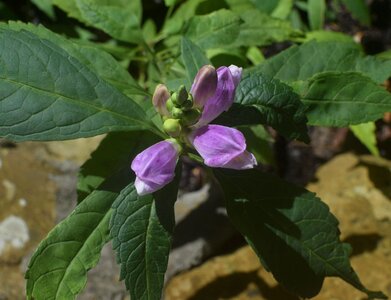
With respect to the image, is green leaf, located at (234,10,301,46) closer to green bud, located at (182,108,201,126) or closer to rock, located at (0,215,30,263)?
green bud, located at (182,108,201,126)

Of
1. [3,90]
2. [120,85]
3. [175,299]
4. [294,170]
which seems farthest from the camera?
[294,170]

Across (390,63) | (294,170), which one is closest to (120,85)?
(390,63)

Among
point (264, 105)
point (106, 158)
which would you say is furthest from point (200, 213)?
point (264, 105)

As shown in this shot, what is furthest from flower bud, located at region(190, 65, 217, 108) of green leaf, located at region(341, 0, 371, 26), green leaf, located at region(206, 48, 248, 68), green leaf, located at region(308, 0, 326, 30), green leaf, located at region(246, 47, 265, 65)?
green leaf, located at region(341, 0, 371, 26)

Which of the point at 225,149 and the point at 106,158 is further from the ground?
the point at 225,149

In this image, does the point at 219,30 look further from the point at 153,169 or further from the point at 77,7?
the point at 153,169

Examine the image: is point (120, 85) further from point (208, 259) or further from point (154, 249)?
point (208, 259)
